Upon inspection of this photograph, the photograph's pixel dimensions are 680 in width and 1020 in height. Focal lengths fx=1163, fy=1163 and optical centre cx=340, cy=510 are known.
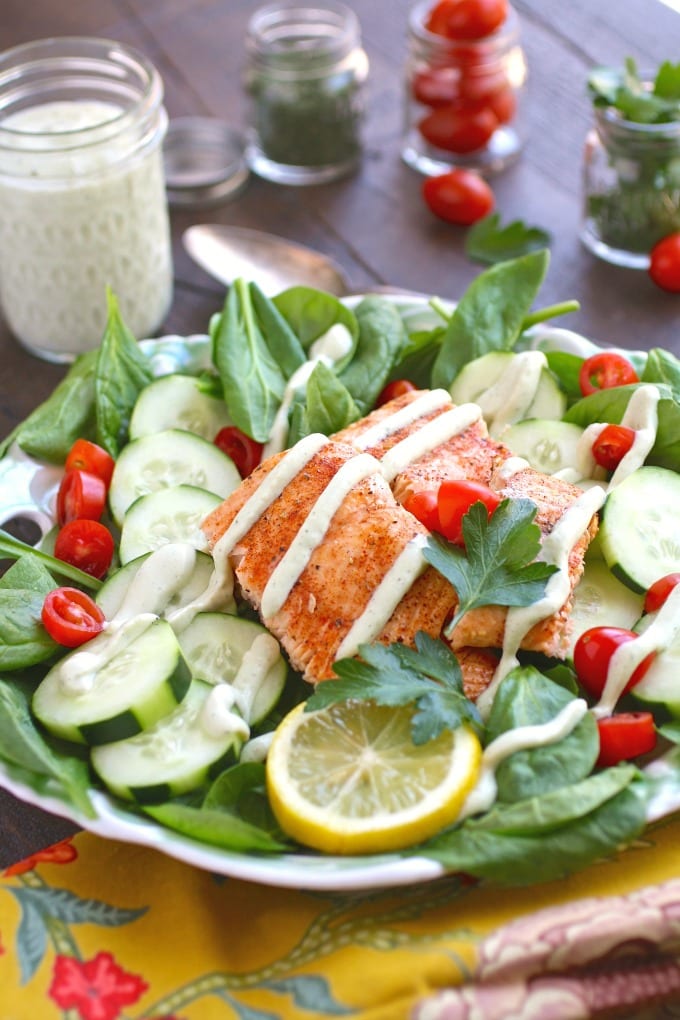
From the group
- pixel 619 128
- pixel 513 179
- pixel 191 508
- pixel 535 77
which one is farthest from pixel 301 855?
pixel 535 77

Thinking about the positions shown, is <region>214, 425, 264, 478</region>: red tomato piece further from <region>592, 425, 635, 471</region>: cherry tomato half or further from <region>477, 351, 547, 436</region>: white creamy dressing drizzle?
<region>592, 425, 635, 471</region>: cherry tomato half

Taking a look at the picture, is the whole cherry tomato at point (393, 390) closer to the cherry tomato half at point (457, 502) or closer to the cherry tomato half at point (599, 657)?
the cherry tomato half at point (457, 502)

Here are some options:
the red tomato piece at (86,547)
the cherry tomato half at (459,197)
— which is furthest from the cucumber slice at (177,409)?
the cherry tomato half at (459,197)

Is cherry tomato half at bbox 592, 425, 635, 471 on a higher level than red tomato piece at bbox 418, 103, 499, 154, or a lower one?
higher

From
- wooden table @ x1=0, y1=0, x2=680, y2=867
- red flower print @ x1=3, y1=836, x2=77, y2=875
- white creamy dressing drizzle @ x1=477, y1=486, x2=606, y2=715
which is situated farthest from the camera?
wooden table @ x1=0, y1=0, x2=680, y2=867

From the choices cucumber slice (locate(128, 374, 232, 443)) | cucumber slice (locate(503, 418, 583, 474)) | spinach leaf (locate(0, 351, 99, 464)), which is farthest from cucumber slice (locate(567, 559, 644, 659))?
spinach leaf (locate(0, 351, 99, 464))

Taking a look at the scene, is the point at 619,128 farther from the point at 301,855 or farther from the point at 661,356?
the point at 301,855

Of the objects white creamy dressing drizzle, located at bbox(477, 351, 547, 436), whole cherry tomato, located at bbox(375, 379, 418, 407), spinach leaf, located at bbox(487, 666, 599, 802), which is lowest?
whole cherry tomato, located at bbox(375, 379, 418, 407)
